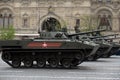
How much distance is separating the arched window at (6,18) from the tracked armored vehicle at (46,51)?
41.0 meters

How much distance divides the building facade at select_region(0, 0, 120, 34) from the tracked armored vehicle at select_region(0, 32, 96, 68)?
3855cm

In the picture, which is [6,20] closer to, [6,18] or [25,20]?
[6,18]

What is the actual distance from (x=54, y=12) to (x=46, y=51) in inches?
1585

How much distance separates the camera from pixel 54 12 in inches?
2579

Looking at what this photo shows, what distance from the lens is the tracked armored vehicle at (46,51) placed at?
25250 mm

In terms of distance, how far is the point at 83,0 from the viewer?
65.1 meters

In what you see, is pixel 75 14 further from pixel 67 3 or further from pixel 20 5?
pixel 20 5

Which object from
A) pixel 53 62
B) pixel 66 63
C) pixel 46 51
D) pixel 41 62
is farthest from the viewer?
Answer: pixel 41 62

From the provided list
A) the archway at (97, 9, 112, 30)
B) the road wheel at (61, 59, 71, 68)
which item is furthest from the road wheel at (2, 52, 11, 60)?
the archway at (97, 9, 112, 30)

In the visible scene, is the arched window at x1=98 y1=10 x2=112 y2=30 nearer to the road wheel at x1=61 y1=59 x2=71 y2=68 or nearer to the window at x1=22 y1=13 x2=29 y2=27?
the window at x1=22 y1=13 x2=29 y2=27

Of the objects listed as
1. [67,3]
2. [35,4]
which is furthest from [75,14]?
[35,4]

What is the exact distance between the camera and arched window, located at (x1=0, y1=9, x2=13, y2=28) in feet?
218

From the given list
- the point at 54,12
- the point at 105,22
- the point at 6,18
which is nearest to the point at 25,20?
the point at 6,18

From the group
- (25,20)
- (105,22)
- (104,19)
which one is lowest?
(105,22)
